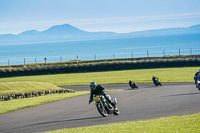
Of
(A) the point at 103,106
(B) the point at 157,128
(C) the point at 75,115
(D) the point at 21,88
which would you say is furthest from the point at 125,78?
(B) the point at 157,128

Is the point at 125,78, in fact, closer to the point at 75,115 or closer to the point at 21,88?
the point at 21,88

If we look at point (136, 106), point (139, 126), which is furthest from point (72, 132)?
point (136, 106)

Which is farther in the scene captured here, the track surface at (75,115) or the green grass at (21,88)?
the green grass at (21,88)

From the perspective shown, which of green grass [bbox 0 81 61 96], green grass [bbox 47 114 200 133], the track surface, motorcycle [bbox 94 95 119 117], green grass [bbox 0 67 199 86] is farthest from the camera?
green grass [bbox 0 67 199 86]

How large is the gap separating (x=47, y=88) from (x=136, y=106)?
1212cm

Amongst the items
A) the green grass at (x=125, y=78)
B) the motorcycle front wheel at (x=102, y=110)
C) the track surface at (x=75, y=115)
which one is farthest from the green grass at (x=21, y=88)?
the motorcycle front wheel at (x=102, y=110)

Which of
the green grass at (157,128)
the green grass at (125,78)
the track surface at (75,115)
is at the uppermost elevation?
the green grass at (125,78)

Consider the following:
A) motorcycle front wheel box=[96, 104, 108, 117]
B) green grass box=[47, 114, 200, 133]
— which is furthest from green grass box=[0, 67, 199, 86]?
green grass box=[47, 114, 200, 133]

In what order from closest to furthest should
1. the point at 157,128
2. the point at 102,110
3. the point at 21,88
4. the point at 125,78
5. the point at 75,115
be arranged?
the point at 157,128
the point at 102,110
the point at 75,115
the point at 21,88
the point at 125,78

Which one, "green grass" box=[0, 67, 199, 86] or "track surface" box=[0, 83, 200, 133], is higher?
"green grass" box=[0, 67, 199, 86]

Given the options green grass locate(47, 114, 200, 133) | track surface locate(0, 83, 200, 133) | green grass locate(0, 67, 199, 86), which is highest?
green grass locate(0, 67, 199, 86)

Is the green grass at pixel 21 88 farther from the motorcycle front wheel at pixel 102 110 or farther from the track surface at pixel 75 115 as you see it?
the motorcycle front wheel at pixel 102 110

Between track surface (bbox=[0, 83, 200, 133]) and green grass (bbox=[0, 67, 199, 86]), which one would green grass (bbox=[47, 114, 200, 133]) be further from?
green grass (bbox=[0, 67, 199, 86])

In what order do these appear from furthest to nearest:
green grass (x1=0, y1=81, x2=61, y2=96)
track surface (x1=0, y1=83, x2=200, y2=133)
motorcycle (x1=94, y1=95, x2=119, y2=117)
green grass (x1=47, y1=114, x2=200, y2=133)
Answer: green grass (x1=0, y1=81, x2=61, y2=96) → motorcycle (x1=94, y1=95, x2=119, y2=117) → track surface (x1=0, y1=83, x2=200, y2=133) → green grass (x1=47, y1=114, x2=200, y2=133)
